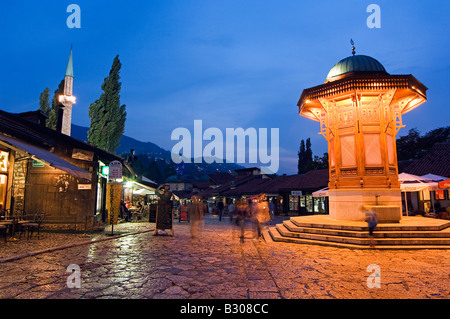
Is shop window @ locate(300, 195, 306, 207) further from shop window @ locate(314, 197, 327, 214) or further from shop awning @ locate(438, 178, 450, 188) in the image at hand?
shop awning @ locate(438, 178, 450, 188)

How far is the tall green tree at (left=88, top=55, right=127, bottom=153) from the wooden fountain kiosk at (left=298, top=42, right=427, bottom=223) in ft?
82.1

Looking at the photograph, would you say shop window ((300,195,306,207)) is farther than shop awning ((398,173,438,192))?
Yes

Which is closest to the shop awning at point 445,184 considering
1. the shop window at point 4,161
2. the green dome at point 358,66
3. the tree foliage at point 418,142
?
the green dome at point 358,66

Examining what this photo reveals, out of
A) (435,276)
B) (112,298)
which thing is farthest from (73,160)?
(435,276)

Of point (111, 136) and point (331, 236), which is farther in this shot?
point (111, 136)

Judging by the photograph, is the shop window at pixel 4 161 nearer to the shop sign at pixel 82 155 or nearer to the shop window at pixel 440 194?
the shop sign at pixel 82 155

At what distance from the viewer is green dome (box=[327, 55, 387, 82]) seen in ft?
38.5

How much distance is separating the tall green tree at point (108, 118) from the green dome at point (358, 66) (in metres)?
25.9

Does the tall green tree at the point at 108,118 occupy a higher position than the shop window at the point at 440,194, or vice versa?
the tall green tree at the point at 108,118

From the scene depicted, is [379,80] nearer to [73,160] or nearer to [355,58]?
[355,58]

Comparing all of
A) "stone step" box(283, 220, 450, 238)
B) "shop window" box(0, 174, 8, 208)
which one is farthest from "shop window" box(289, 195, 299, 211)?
"shop window" box(0, 174, 8, 208)

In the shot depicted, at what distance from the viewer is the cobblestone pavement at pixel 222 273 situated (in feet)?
13.4

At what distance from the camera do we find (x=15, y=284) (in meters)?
4.41
